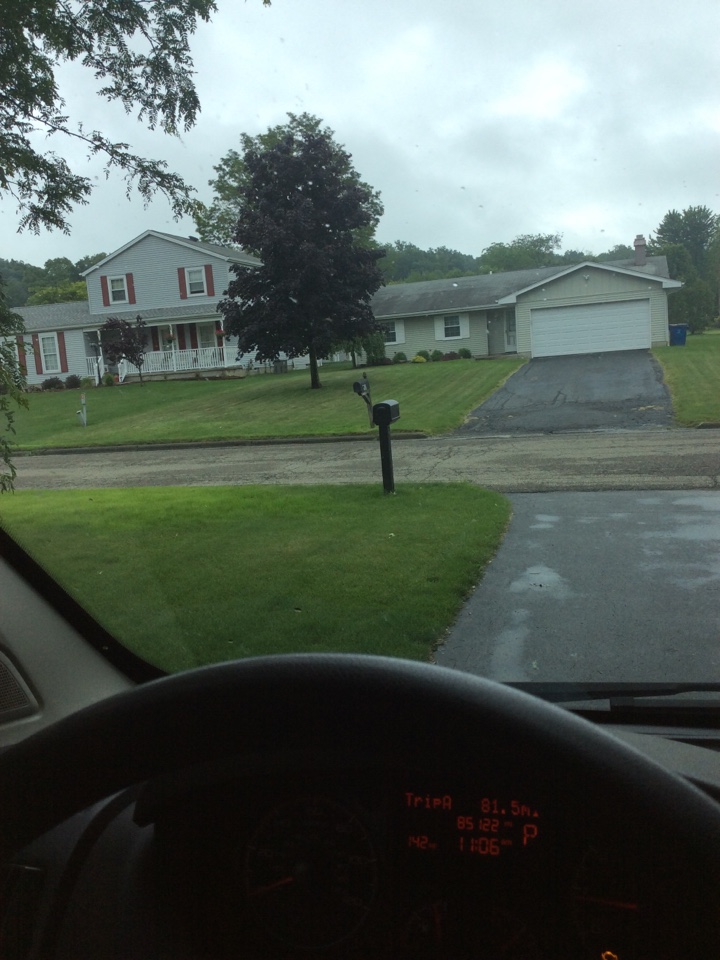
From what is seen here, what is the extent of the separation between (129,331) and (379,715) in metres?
7.88

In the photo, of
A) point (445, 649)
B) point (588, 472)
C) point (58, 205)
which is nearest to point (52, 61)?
point (58, 205)

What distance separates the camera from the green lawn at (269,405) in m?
10.0

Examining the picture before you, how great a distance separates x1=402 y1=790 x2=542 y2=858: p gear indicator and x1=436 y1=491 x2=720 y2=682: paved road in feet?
7.76

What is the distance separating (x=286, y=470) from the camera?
495 inches

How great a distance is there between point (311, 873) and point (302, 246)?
10306 mm

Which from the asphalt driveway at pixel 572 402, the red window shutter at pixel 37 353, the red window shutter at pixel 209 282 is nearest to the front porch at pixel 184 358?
the red window shutter at pixel 209 282

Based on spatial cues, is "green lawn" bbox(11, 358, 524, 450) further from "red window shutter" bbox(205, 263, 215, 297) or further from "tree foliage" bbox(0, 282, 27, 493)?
"tree foliage" bbox(0, 282, 27, 493)

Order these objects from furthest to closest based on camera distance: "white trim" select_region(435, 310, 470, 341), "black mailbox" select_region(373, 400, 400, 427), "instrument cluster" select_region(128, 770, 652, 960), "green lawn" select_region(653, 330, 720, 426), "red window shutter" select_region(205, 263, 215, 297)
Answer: "white trim" select_region(435, 310, 470, 341), "green lawn" select_region(653, 330, 720, 426), "black mailbox" select_region(373, 400, 400, 427), "red window shutter" select_region(205, 263, 215, 297), "instrument cluster" select_region(128, 770, 652, 960)

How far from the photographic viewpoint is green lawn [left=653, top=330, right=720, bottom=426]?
1393 centimetres

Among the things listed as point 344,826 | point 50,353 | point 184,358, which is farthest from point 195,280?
point 344,826

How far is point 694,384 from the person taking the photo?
1686cm

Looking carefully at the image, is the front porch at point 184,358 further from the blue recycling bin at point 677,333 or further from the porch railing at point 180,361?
the blue recycling bin at point 677,333

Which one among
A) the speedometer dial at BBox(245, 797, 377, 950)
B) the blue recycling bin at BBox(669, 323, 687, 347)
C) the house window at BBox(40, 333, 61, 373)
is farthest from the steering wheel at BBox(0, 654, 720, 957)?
the blue recycling bin at BBox(669, 323, 687, 347)

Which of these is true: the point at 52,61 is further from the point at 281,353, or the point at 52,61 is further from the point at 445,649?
the point at 281,353
